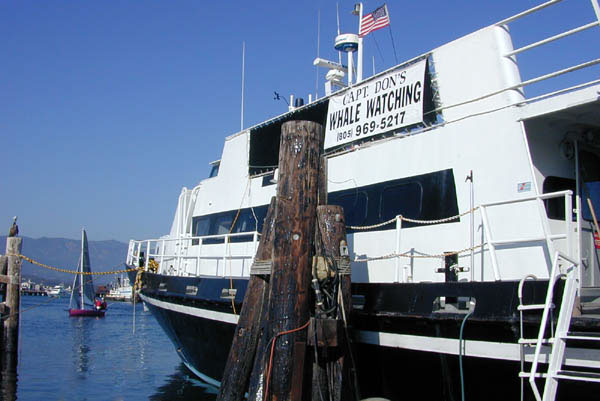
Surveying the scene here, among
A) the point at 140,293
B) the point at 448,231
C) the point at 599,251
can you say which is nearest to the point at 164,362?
the point at 140,293

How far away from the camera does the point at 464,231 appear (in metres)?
8.16

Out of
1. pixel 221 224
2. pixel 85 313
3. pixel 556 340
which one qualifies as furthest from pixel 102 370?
pixel 85 313

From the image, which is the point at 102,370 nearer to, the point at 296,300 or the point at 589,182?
the point at 296,300

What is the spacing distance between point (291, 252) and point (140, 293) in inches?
327

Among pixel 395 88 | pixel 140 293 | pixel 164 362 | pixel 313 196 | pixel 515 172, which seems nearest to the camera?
pixel 313 196

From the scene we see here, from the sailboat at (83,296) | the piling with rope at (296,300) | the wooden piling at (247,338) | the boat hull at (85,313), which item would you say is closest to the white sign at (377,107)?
the piling with rope at (296,300)

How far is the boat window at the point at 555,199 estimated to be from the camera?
768 centimetres

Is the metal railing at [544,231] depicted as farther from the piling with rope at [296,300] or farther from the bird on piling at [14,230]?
the bird on piling at [14,230]

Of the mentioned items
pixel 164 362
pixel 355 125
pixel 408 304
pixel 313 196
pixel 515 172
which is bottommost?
pixel 164 362

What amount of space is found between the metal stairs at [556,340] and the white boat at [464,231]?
0.02 m

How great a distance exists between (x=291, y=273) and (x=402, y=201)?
310 centimetres

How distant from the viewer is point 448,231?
27.4ft

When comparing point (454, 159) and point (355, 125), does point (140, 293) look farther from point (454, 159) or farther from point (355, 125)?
point (454, 159)

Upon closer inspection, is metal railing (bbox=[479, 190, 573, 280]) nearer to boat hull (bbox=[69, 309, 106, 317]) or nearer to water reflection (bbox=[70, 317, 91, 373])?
water reflection (bbox=[70, 317, 91, 373])
